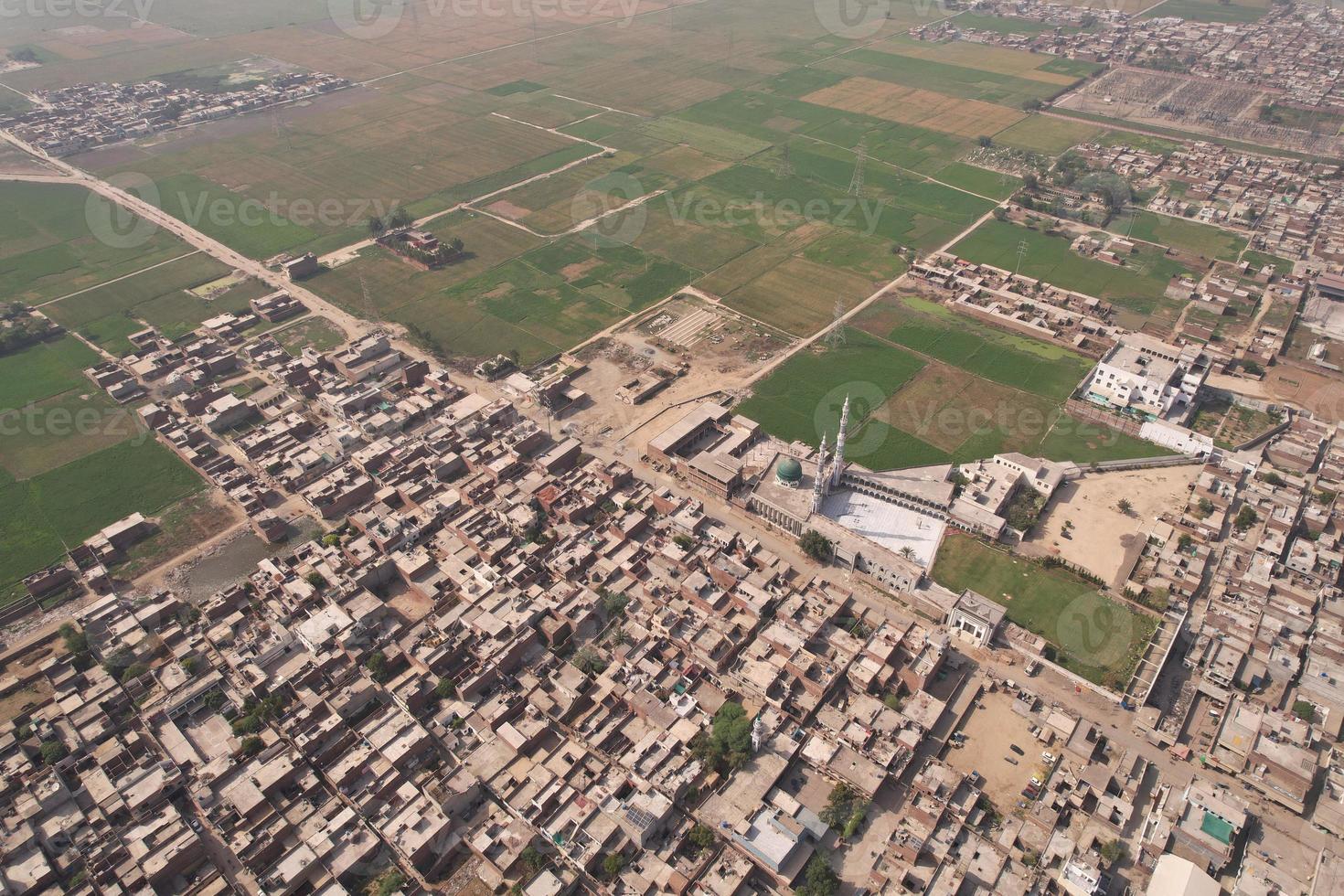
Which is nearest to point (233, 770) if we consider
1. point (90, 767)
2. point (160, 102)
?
point (90, 767)

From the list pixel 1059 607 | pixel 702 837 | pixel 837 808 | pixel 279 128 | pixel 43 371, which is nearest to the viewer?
pixel 702 837

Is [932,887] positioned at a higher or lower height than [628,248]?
lower

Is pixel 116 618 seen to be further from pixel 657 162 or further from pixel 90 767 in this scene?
pixel 657 162

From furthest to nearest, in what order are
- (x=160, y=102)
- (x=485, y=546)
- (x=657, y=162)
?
(x=160, y=102)
(x=657, y=162)
(x=485, y=546)

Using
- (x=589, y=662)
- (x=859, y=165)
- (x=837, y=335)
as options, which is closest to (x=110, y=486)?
(x=589, y=662)

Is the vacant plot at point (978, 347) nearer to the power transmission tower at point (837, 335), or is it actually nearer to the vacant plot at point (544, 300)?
the power transmission tower at point (837, 335)

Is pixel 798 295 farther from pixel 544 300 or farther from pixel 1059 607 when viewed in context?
pixel 1059 607

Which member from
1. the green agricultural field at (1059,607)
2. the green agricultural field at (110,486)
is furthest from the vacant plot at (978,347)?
the green agricultural field at (110,486)
